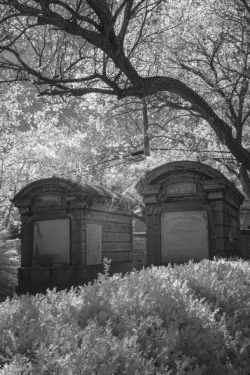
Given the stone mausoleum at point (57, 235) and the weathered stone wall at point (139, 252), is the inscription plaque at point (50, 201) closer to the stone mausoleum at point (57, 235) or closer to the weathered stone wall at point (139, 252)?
the stone mausoleum at point (57, 235)

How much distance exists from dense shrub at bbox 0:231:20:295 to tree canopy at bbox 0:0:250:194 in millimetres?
3762

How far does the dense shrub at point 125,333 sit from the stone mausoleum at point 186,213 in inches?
247

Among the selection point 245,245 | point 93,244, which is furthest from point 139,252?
point 93,244

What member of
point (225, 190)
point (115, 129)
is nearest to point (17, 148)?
point (115, 129)

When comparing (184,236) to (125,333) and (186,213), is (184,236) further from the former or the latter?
(125,333)

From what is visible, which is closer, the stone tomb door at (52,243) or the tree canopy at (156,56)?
the tree canopy at (156,56)

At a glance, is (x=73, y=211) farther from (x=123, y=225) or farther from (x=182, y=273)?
(x=182, y=273)

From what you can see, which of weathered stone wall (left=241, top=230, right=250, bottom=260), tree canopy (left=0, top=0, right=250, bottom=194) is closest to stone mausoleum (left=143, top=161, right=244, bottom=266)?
tree canopy (left=0, top=0, right=250, bottom=194)

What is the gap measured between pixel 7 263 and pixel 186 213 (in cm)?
454

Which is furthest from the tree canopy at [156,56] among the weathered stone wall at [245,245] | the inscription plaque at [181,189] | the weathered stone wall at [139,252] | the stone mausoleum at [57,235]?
the weathered stone wall at [139,252]

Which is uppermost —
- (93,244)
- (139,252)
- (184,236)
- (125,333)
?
(184,236)

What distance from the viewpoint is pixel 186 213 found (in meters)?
10.9

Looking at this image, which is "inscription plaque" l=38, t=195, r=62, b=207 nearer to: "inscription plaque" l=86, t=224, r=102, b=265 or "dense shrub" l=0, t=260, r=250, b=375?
"inscription plaque" l=86, t=224, r=102, b=265

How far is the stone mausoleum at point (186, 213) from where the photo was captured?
10734 mm
